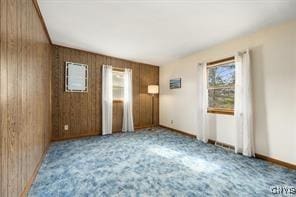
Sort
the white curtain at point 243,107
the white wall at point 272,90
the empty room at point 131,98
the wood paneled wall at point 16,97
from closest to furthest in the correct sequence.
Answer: the wood paneled wall at point 16,97 → the empty room at point 131,98 → the white wall at point 272,90 → the white curtain at point 243,107

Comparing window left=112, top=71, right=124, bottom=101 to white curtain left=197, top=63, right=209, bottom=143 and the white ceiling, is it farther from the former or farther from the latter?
white curtain left=197, top=63, right=209, bottom=143

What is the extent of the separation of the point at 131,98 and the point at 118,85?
60 cm

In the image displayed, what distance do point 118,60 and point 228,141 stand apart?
3858 mm

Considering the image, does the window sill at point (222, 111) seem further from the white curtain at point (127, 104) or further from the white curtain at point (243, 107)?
the white curtain at point (127, 104)

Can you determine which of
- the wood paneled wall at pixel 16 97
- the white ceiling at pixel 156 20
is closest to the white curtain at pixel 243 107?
the white ceiling at pixel 156 20

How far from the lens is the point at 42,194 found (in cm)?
173

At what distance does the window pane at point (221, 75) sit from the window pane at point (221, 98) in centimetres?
15

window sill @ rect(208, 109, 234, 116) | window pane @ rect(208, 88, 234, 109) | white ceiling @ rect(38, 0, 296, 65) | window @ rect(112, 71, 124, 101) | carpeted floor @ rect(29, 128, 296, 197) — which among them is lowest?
carpeted floor @ rect(29, 128, 296, 197)

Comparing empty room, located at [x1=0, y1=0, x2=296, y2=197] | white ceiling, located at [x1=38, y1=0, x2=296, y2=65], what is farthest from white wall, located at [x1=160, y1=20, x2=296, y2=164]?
white ceiling, located at [x1=38, y1=0, x2=296, y2=65]

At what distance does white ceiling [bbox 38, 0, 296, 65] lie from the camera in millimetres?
2166

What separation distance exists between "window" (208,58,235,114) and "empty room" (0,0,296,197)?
3cm

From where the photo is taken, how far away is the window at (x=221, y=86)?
348 cm

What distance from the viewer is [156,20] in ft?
8.51

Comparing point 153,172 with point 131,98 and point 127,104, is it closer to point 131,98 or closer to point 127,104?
point 127,104
